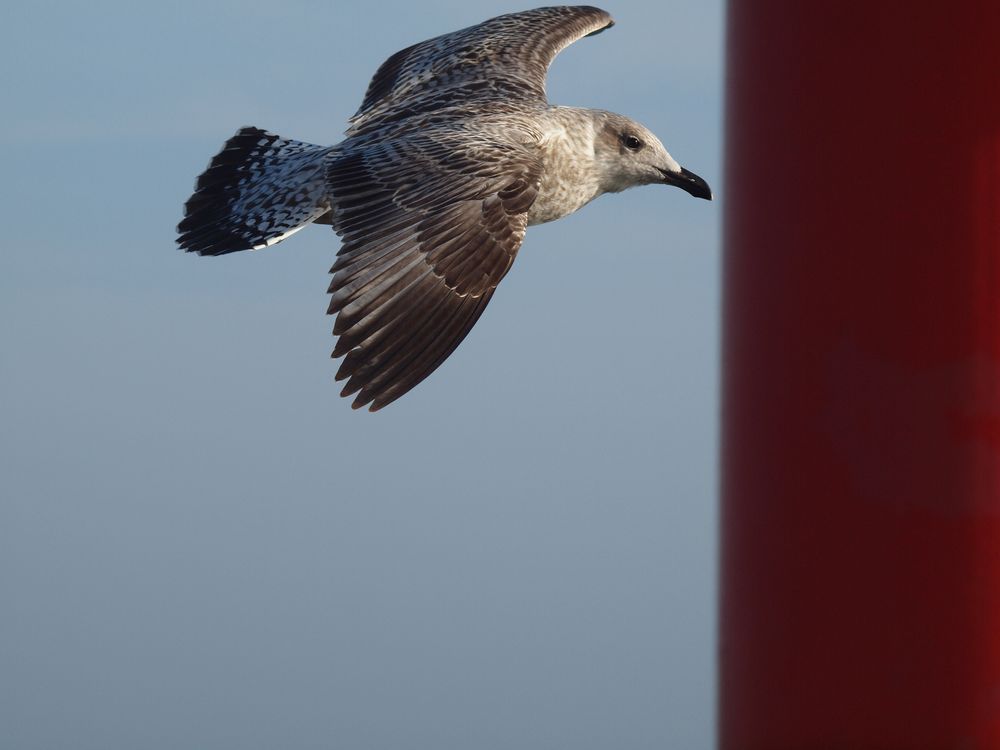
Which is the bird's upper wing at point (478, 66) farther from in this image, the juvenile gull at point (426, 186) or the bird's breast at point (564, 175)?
the bird's breast at point (564, 175)

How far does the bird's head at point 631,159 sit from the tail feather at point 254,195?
4.39ft

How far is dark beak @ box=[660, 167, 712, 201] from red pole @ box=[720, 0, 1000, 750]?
6.72ft

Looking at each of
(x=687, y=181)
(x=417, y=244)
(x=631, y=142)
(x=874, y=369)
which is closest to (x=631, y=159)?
(x=631, y=142)

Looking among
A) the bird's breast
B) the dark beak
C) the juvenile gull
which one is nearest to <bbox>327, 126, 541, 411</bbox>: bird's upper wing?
the juvenile gull

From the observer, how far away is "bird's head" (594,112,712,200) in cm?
699

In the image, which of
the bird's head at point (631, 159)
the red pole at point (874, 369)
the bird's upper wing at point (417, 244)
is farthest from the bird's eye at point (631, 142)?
the red pole at point (874, 369)

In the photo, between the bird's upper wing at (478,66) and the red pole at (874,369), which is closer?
the red pole at (874,369)

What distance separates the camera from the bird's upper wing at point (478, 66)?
24.4 feet

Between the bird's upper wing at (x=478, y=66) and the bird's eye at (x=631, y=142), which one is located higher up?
the bird's upper wing at (x=478, y=66)

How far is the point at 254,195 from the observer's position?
7.04m

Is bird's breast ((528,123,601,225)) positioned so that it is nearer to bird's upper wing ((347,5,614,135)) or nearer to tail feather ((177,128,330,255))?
bird's upper wing ((347,5,614,135))

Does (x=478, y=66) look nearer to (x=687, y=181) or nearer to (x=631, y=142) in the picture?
(x=631, y=142)

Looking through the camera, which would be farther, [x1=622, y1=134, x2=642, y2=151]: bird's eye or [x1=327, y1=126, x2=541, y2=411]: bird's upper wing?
[x1=622, y1=134, x2=642, y2=151]: bird's eye

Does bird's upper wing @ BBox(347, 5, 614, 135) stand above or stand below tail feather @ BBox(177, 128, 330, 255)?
above
